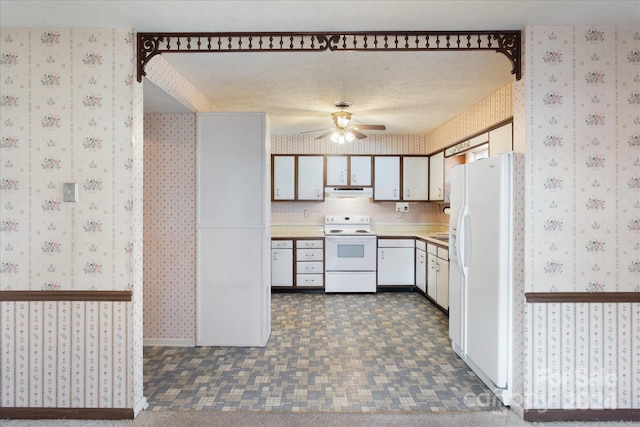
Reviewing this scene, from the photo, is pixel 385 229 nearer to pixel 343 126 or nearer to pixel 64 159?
pixel 343 126

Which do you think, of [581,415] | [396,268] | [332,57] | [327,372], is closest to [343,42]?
[332,57]

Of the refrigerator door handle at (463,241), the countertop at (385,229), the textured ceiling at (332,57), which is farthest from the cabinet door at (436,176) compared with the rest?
the refrigerator door handle at (463,241)

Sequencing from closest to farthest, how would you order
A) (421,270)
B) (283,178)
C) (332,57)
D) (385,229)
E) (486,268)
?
(486,268)
(332,57)
(421,270)
(283,178)
(385,229)

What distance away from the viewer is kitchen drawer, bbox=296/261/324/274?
17.6ft

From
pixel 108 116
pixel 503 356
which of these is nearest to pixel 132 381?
pixel 108 116

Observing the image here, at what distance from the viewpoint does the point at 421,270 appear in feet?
17.0

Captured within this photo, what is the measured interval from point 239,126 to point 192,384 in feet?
7.30

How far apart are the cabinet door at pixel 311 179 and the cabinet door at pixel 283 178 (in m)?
0.13

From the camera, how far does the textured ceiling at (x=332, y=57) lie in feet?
6.61

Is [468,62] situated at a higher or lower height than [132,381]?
higher

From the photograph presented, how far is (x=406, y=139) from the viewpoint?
19.2 feet

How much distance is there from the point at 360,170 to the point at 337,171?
14.6 inches

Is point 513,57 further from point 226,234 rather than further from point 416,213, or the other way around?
point 416,213

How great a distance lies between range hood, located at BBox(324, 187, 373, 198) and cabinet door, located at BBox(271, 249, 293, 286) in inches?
45.3
